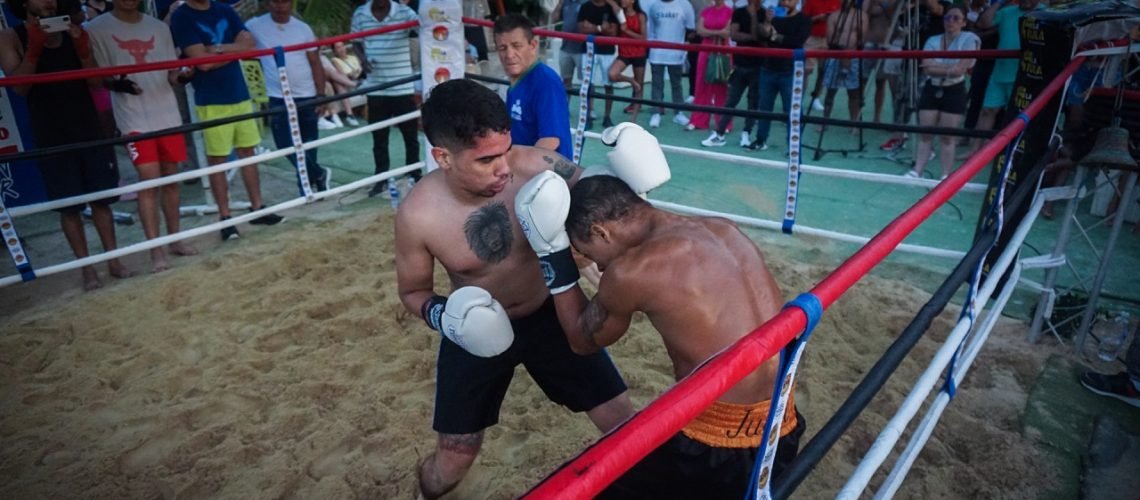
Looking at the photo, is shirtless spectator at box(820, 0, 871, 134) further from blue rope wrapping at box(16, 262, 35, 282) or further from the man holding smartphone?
blue rope wrapping at box(16, 262, 35, 282)

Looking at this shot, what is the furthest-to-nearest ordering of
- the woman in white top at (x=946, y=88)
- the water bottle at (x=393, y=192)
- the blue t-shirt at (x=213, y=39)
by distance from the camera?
the woman in white top at (x=946, y=88) → the water bottle at (x=393, y=192) → the blue t-shirt at (x=213, y=39)

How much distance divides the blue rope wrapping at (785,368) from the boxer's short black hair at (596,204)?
0.66m

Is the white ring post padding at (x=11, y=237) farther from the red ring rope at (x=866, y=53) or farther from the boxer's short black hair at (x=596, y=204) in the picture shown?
the boxer's short black hair at (x=596, y=204)

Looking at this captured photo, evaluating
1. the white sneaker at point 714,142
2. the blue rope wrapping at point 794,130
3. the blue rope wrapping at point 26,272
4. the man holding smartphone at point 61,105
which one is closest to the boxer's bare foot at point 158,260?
the man holding smartphone at point 61,105

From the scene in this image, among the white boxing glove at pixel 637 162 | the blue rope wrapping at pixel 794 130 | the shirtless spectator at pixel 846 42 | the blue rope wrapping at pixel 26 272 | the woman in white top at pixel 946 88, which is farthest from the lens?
the shirtless spectator at pixel 846 42

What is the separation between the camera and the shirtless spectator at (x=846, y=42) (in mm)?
6852

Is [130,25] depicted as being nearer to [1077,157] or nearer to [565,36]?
[565,36]

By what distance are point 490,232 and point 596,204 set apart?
0.52m

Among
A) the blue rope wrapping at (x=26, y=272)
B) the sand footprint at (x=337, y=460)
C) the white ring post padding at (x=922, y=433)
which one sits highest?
the blue rope wrapping at (x=26, y=272)

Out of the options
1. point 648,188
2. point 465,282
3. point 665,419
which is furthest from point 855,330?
point 665,419

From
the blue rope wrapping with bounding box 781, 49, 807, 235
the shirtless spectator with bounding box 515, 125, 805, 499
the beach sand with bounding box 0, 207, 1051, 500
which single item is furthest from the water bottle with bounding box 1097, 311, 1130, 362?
the shirtless spectator with bounding box 515, 125, 805, 499

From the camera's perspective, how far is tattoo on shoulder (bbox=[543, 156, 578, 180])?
90.0 inches

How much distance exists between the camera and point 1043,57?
2936 millimetres

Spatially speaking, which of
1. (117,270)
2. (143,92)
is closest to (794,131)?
(143,92)
